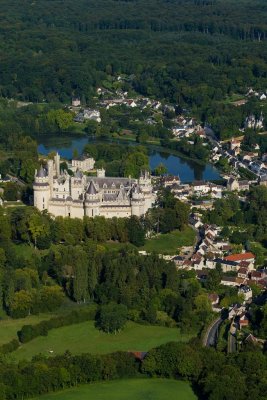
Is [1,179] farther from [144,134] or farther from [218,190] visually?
[144,134]

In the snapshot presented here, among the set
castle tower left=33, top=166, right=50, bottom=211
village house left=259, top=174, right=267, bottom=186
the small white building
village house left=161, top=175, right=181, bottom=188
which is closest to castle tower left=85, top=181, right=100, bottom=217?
castle tower left=33, top=166, right=50, bottom=211

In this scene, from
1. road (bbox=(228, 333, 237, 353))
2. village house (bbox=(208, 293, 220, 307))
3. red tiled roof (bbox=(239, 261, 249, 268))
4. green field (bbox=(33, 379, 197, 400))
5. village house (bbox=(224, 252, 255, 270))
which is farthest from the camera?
village house (bbox=(224, 252, 255, 270))

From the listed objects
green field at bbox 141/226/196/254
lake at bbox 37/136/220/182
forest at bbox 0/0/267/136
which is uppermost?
green field at bbox 141/226/196/254

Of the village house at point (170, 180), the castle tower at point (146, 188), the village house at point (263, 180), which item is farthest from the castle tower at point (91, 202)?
the village house at point (263, 180)

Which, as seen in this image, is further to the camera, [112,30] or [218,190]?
[112,30]

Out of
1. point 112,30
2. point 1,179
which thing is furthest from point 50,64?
point 1,179

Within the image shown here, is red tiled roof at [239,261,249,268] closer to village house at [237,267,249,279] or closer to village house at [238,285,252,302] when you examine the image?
village house at [237,267,249,279]

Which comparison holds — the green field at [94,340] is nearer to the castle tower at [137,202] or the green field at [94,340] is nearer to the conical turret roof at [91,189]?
the conical turret roof at [91,189]
